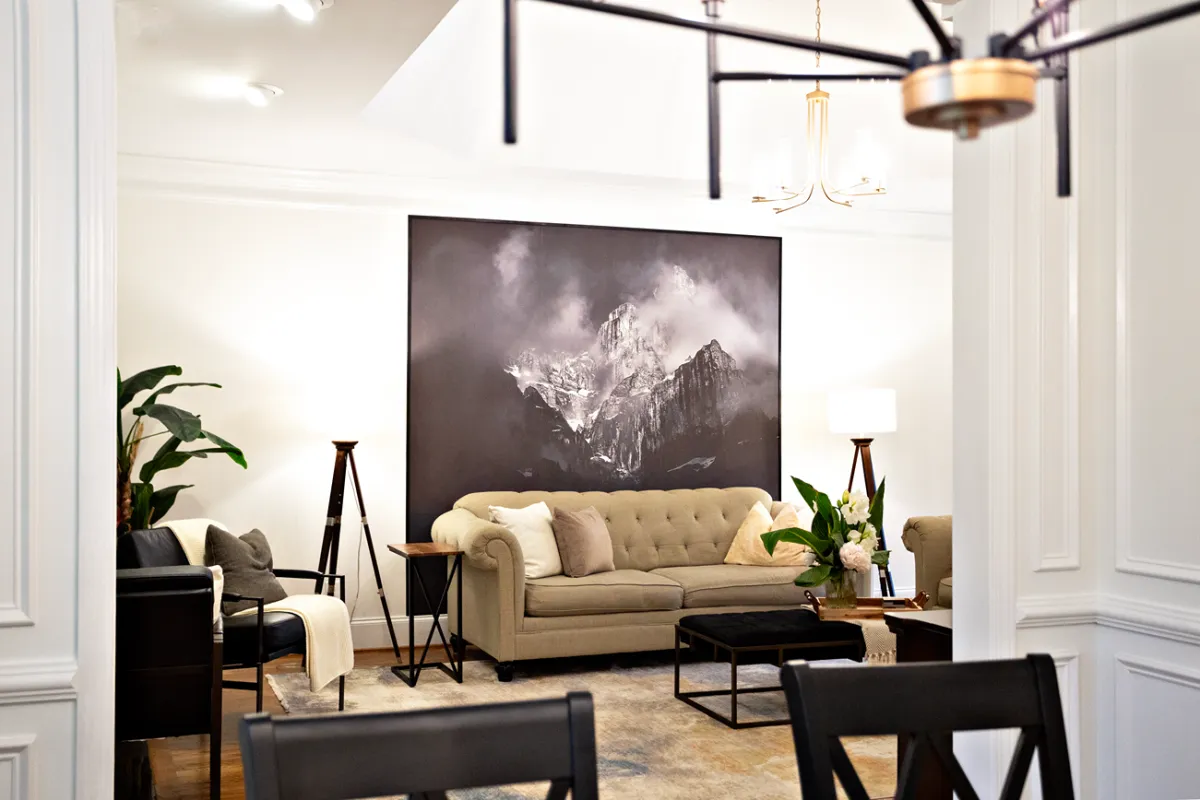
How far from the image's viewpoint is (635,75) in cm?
625

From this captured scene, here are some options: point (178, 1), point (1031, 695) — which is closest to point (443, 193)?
point (178, 1)

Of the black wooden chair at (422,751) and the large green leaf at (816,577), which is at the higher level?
the black wooden chair at (422,751)

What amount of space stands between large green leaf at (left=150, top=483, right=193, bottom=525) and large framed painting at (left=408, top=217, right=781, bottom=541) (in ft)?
4.64

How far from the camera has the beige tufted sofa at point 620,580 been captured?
593 cm

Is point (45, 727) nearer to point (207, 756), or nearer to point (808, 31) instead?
point (207, 756)

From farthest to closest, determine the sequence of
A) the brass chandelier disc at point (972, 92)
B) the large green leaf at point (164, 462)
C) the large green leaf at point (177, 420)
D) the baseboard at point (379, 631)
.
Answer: the baseboard at point (379, 631) < the large green leaf at point (164, 462) < the large green leaf at point (177, 420) < the brass chandelier disc at point (972, 92)

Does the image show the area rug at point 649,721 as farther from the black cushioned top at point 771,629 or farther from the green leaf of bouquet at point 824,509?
the green leaf of bouquet at point 824,509

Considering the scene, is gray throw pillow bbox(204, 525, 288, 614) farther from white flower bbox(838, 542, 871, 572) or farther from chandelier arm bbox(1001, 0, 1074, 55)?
chandelier arm bbox(1001, 0, 1074, 55)

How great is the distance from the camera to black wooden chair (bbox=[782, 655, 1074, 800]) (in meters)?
1.64

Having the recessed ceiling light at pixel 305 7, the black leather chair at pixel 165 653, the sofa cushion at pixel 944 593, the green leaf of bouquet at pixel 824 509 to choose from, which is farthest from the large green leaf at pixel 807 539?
the recessed ceiling light at pixel 305 7

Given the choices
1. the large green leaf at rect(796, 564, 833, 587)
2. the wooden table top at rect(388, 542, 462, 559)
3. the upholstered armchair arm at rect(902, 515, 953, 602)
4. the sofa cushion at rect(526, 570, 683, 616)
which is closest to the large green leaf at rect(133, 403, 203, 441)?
the wooden table top at rect(388, 542, 462, 559)

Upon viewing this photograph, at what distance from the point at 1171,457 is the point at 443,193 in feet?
16.4

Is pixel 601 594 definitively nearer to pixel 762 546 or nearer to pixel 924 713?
pixel 762 546

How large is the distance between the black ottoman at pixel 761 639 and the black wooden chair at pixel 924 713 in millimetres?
3299
